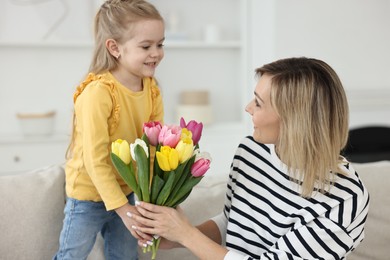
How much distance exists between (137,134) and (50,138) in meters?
2.37

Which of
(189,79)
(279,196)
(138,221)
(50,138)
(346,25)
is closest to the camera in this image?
(138,221)

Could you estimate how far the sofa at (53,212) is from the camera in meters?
1.77

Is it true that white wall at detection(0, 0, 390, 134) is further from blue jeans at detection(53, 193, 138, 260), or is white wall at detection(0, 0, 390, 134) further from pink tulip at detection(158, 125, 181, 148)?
pink tulip at detection(158, 125, 181, 148)

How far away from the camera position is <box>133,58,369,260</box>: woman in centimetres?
147

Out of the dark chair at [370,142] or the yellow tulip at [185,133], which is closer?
the yellow tulip at [185,133]

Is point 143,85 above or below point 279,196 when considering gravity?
above

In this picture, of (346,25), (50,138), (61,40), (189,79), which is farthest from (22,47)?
(346,25)

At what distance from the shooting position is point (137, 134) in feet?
5.44

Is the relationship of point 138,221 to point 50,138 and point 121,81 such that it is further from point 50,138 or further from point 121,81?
point 50,138

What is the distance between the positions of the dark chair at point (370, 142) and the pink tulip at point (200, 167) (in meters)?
2.92

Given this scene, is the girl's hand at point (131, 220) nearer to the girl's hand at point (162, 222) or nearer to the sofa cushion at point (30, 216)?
the girl's hand at point (162, 222)

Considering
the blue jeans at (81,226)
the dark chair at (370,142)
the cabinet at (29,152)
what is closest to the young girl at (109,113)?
the blue jeans at (81,226)

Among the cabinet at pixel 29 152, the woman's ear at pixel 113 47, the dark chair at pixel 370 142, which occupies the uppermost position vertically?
the woman's ear at pixel 113 47

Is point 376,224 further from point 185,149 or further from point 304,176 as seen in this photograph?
point 185,149
